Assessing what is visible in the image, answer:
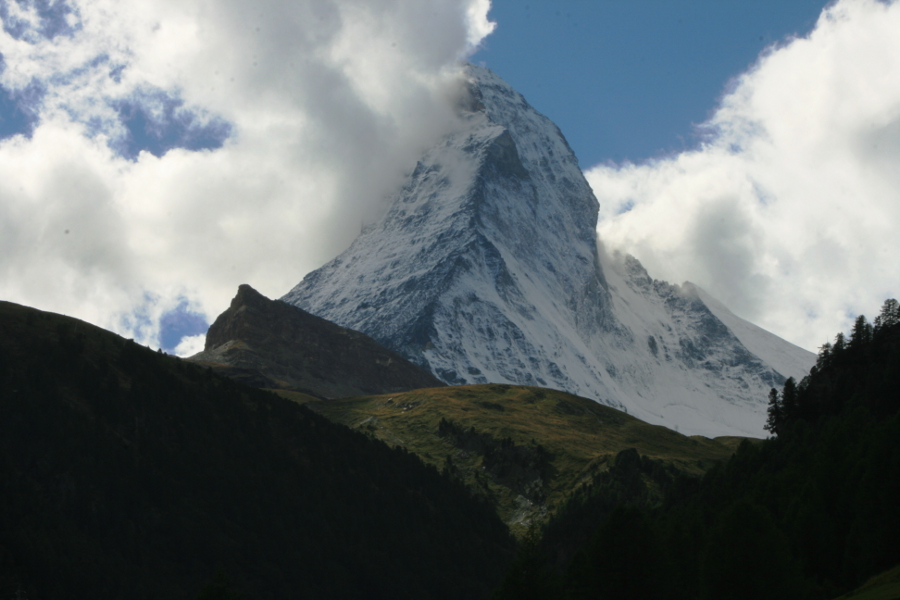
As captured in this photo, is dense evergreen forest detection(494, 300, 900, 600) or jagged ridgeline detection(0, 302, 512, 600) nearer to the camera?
dense evergreen forest detection(494, 300, 900, 600)

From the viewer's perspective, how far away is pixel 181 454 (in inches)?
6019

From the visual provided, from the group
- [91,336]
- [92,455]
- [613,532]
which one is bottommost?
[613,532]

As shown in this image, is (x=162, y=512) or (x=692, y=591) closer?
(x=692, y=591)

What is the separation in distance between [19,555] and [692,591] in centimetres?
9050

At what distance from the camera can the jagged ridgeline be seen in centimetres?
12525

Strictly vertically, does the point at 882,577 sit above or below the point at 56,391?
below

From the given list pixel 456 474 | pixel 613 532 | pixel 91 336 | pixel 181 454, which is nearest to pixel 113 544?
pixel 181 454

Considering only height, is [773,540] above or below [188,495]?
below

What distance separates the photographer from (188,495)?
14600 cm

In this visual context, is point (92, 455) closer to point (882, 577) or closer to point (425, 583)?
point (425, 583)

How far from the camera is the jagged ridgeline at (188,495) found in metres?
125

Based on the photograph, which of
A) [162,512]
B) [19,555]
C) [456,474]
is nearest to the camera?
[19,555]

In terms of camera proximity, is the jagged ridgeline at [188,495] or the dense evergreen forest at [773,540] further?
the jagged ridgeline at [188,495]

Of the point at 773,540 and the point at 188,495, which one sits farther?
the point at 188,495
